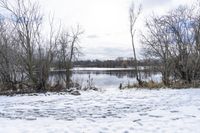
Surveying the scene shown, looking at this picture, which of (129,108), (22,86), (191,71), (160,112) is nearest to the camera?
(160,112)

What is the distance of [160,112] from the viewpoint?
8805 mm

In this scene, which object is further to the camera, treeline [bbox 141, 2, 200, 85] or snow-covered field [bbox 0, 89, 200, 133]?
treeline [bbox 141, 2, 200, 85]

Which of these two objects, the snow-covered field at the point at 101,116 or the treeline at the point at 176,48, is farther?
the treeline at the point at 176,48

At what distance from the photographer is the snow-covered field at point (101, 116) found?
682cm

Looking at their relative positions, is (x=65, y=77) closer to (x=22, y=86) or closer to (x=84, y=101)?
(x=22, y=86)

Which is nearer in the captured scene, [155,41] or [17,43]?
[17,43]

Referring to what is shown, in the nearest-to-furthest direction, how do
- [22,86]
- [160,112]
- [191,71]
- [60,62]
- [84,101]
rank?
[160,112] < [84,101] < [22,86] < [191,71] < [60,62]

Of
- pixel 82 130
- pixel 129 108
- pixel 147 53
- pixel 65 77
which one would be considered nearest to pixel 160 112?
pixel 129 108

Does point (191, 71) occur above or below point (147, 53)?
below

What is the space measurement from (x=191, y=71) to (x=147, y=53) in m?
3.77

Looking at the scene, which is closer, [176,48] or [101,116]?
[101,116]

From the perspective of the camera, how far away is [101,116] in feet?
Answer: 27.6

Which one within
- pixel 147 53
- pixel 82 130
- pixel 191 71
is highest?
pixel 147 53

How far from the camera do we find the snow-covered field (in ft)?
22.4
